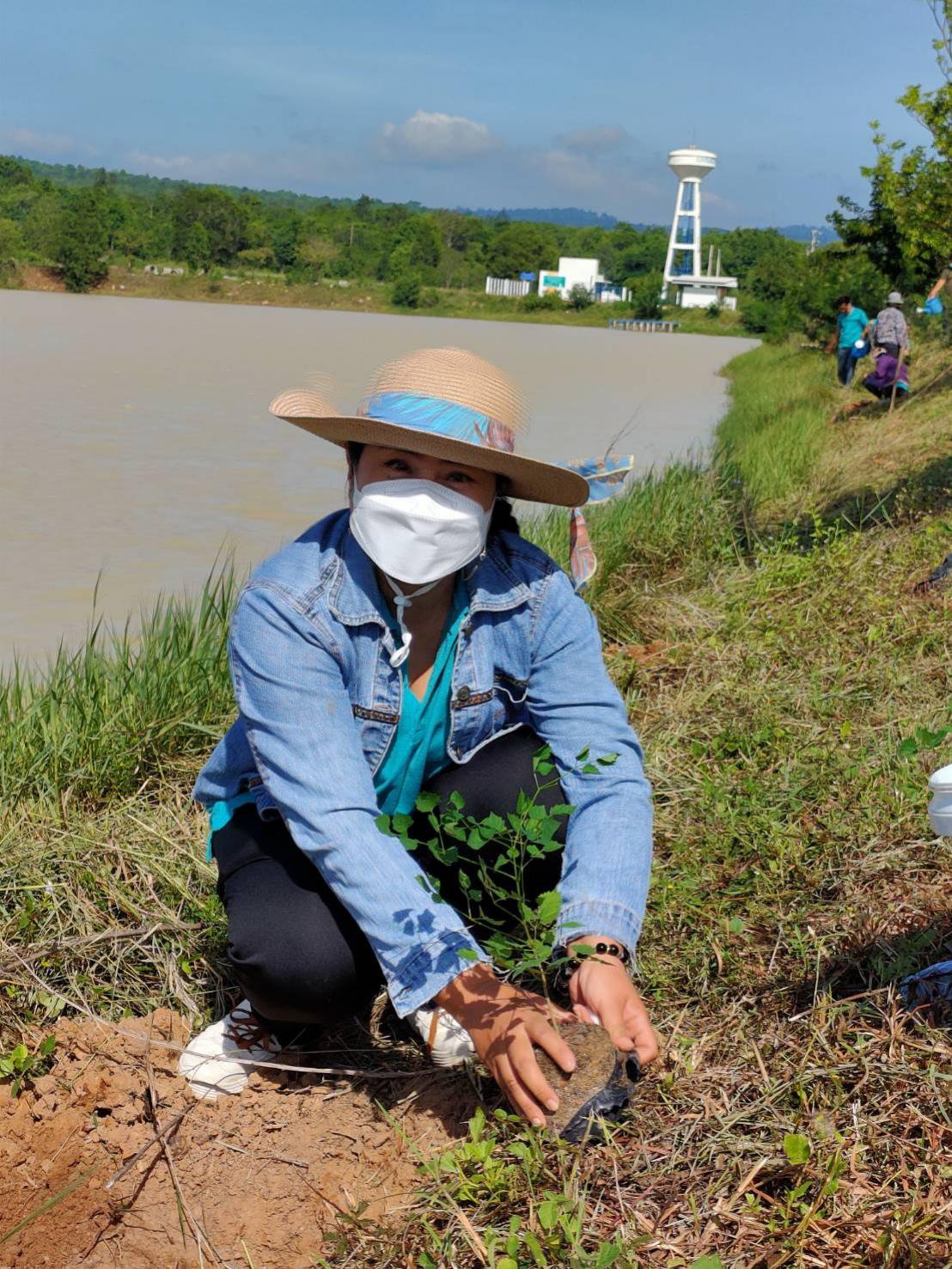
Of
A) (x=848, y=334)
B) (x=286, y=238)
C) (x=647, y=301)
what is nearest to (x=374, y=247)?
(x=286, y=238)

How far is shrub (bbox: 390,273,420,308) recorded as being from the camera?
210ft

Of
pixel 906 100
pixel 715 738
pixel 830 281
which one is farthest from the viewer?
pixel 830 281

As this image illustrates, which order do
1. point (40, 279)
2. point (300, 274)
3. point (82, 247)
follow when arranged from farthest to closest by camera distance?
point (300, 274) → point (40, 279) → point (82, 247)

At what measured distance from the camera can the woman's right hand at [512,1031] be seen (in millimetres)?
1610

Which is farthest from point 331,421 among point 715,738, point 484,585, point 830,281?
point 830,281

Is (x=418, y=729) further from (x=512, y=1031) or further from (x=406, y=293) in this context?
(x=406, y=293)

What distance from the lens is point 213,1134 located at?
6.18 feet

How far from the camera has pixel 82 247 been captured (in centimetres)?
5206

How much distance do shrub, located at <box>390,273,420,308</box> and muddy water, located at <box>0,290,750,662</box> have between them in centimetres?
3713

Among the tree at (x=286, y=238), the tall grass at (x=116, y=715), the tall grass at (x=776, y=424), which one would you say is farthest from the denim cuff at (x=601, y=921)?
the tree at (x=286, y=238)

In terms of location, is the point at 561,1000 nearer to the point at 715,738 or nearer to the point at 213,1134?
the point at 213,1134

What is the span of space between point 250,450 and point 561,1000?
31.0ft

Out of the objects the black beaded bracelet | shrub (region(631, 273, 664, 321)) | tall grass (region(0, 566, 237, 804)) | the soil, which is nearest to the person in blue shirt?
tall grass (region(0, 566, 237, 804))

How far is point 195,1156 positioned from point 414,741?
699 mm
